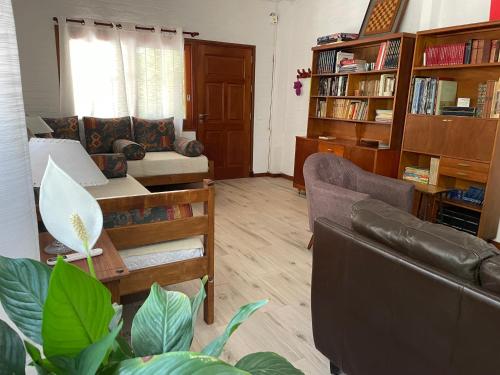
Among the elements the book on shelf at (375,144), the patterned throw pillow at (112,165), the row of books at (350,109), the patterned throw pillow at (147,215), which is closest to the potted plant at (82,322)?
the patterned throw pillow at (147,215)

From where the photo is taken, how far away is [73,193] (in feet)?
1.90

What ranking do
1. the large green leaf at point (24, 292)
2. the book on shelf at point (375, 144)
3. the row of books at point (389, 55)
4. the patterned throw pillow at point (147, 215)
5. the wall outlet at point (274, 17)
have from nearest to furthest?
the large green leaf at point (24, 292), the patterned throw pillow at point (147, 215), the row of books at point (389, 55), the book on shelf at point (375, 144), the wall outlet at point (274, 17)

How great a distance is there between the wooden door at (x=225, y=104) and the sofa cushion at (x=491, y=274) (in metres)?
4.72

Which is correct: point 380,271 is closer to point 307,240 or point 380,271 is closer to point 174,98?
point 307,240

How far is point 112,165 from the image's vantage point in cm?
357

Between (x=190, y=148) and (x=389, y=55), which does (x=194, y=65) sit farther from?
(x=389, y=55)

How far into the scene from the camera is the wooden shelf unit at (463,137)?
3002 mm

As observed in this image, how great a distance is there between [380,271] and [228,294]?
4.33 feet

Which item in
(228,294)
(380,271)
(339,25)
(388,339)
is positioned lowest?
(228,294)

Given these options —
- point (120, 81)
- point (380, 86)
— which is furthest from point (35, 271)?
point (120, 81)

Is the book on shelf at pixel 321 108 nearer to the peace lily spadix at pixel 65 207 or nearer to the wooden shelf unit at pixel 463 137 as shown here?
the wooden shelf unit at pixel 463 137

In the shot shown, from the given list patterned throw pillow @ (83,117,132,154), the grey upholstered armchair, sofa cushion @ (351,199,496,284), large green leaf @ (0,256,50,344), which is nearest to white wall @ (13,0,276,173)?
patterned throw pillow @ (83,117,132,154)

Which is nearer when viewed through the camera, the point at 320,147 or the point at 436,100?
the point at 436,100

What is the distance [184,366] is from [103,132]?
15.4 ft
